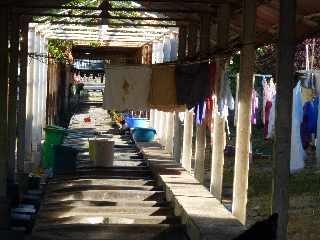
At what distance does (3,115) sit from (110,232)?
4.12m

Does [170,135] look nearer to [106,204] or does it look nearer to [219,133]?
[106,204]

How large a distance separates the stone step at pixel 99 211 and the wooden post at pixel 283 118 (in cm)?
339

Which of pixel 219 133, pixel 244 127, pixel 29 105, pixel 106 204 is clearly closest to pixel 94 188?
pixel 106 204

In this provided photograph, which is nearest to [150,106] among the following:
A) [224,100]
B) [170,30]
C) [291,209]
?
[224,100]

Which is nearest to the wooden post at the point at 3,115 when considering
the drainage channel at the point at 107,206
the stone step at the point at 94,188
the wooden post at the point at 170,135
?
the drainage channel at the point at 107,206

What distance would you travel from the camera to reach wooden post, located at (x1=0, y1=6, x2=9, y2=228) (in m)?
11.6

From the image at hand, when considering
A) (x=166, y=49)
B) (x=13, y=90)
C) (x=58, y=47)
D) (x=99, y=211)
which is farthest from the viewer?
(x=58, y=47)

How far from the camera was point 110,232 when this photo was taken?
8961mm

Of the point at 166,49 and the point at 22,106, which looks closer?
the point at 22,106

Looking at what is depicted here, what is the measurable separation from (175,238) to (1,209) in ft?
12.3

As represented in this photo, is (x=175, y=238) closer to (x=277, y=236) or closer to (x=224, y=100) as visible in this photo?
(x=277, y=236)

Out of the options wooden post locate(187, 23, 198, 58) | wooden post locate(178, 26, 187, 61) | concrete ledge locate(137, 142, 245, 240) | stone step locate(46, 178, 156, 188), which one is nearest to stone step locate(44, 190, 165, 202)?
concrete ledge locate(137, 142, 245, 240)

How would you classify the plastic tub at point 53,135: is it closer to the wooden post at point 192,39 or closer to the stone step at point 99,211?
the wooden post at point 192,39

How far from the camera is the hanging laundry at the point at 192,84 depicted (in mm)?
11188
